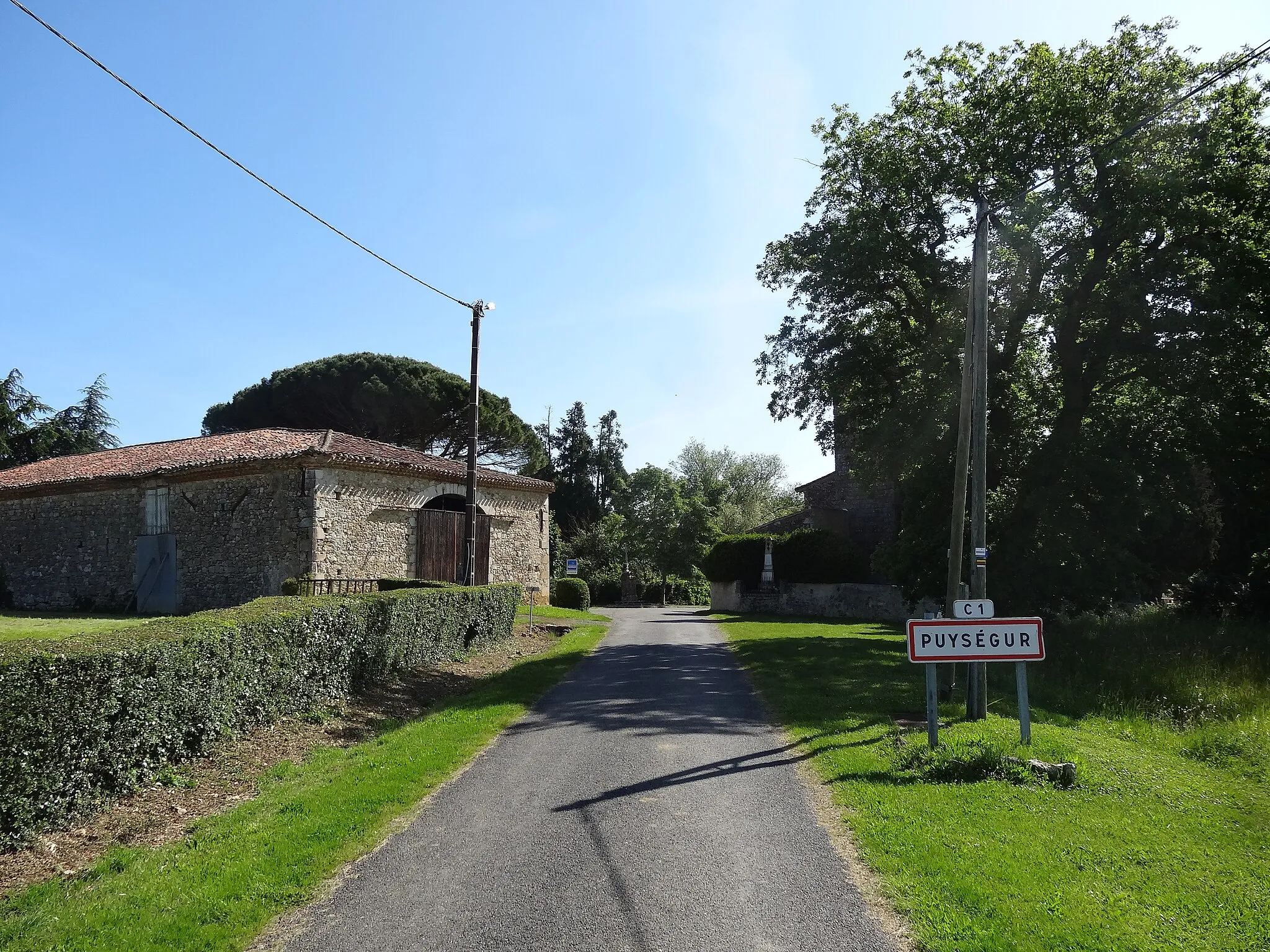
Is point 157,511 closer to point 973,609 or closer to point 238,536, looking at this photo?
point 238,536

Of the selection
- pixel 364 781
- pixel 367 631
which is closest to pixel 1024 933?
pixel 364 781

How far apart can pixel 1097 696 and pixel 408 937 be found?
11.7m

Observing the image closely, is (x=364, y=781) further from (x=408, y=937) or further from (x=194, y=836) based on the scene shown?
(x=408, y=937)

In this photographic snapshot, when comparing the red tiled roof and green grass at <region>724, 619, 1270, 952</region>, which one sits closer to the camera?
green grass at <region>724, 619, 1270, 952</region>

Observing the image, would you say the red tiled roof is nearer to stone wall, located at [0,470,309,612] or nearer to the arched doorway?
stone wall, located at [0,470,309,612]

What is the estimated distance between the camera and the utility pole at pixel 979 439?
10.1 metres

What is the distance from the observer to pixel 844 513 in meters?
39.0

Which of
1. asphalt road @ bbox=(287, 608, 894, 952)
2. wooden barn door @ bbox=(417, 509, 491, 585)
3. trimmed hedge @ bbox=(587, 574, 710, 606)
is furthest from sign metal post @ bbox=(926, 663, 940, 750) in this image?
trimmed hedge @ bbox=(587, 574, 710, 606)

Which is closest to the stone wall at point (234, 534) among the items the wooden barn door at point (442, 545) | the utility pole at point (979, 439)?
the wooden barn door at point (442, 545)

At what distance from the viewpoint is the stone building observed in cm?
2108

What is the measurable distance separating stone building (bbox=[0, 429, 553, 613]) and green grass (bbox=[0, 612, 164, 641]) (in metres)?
1.49

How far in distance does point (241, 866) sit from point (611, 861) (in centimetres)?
226

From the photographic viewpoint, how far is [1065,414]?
1927 cm

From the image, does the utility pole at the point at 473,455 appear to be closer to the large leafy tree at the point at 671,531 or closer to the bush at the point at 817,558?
the bush at the point at 817,558
